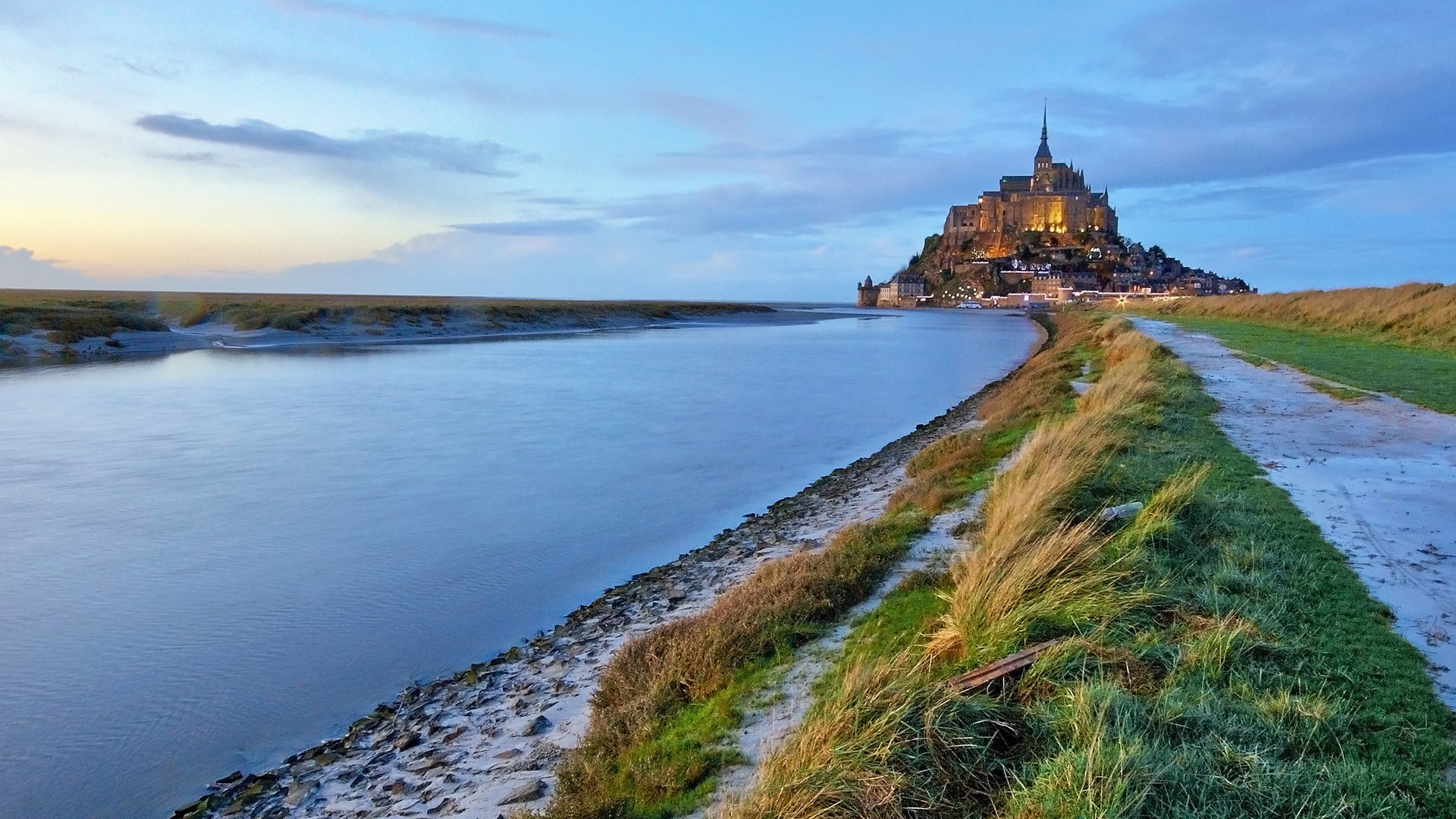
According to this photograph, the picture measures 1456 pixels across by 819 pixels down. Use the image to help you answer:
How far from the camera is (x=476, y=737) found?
5.41 m

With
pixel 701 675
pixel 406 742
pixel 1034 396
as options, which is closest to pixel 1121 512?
pixel 701 675

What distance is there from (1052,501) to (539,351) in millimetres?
46777

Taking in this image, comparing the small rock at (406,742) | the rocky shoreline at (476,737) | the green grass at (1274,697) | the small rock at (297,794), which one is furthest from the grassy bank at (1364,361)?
the small rock at (297,794)

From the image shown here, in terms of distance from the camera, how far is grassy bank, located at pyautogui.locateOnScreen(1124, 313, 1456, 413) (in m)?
13.8

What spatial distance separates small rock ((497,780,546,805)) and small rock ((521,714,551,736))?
728 mm

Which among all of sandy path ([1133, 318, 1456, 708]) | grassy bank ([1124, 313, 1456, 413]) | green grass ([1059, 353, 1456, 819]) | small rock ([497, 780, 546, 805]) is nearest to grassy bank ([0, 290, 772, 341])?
small rock ([497, 780, 546, 805])

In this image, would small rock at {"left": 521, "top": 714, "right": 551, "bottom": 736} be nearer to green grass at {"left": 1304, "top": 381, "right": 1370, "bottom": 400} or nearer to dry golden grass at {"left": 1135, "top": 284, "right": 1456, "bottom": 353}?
green grass at {"left": 1304, "top": 381, "right": 1370, "bottom": 400}

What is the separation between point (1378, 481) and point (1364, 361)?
557 inches

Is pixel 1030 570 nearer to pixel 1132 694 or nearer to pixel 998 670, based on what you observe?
pixel 998 670

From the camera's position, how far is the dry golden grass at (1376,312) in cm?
2300

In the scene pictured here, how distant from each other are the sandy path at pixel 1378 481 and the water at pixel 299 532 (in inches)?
260

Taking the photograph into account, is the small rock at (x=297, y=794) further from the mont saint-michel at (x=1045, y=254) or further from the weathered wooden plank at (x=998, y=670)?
the mont saint-michel at (x=1045, y=254)

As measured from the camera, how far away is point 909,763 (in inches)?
138

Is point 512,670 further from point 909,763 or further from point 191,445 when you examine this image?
point 191,445
